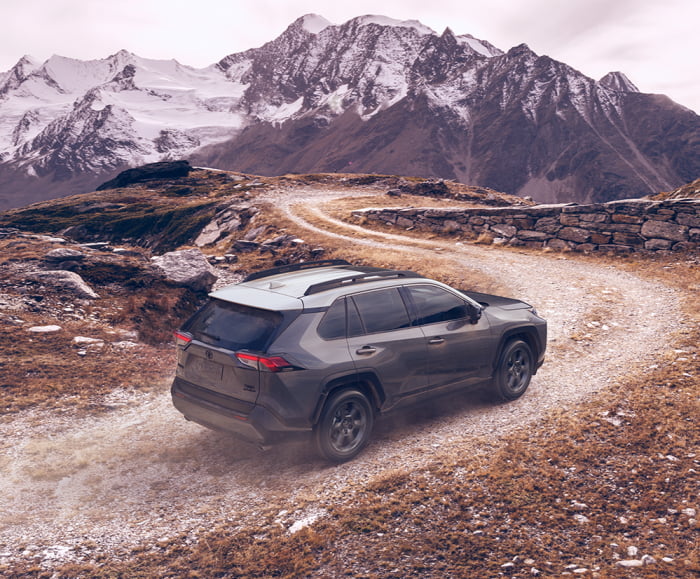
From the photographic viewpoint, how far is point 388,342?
6.25 meters

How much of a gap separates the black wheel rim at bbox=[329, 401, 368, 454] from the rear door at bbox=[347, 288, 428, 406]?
40 centimetres

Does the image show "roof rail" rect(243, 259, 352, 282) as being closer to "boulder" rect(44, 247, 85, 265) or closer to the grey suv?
the grey suv

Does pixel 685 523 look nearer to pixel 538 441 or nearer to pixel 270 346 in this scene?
pixel 538 441

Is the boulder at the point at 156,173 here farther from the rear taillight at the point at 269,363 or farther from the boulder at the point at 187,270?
the rear taillight at the point at 269,363

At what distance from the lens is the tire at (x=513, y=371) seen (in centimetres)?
745

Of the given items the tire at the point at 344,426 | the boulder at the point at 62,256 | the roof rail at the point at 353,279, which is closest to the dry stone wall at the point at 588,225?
the roof rail at the point at 353,279

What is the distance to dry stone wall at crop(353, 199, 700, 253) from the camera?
15.9 metres

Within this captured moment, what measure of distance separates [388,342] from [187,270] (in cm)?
1115

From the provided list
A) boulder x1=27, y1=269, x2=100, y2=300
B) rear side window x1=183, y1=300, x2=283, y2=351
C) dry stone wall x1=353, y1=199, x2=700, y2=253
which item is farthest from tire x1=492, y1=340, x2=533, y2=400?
dry stone wall x1=353, y1=199, x2=700, y2=253

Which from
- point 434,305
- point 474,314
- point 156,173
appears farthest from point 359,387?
point 156,173

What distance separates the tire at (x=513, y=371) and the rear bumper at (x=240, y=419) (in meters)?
3.16

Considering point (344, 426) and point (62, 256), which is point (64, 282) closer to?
point (62, 256)

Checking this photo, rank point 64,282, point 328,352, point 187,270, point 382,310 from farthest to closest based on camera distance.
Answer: point 187,270
point 64,282
point 382,310
point 328,352

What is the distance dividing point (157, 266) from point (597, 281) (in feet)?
41.9
